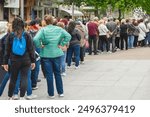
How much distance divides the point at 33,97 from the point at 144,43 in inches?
772

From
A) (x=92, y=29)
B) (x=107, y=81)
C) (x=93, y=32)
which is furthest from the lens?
(x=93, y=32)

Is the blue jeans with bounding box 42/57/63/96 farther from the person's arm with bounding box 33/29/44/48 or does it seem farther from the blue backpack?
the blue backpack

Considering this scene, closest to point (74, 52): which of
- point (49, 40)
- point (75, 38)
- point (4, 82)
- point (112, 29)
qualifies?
point (75, 38)

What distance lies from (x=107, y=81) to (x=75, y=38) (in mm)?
3114

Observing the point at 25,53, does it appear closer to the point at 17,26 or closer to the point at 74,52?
the point at 17,26

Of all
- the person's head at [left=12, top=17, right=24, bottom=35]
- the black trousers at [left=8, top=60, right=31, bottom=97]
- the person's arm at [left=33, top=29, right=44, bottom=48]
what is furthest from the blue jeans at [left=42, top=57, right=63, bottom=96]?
the person's head at [left=12, top=17, right=24, bottom=35]

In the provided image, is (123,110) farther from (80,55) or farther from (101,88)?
(80,55)

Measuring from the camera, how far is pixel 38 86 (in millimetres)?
13195

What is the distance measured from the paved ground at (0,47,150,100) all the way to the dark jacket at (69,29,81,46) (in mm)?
911

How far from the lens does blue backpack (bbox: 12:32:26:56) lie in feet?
32.7

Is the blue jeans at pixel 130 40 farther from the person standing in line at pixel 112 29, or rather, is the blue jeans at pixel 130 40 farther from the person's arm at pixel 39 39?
the person's arm at pixel 39 39

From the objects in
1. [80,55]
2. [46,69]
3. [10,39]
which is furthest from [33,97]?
[80,55]

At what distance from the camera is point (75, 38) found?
1692 centimetres

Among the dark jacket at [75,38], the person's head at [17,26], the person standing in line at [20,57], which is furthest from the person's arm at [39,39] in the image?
the dark jacket at [75,38]
